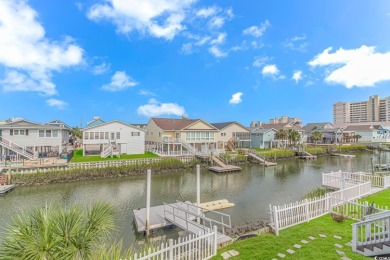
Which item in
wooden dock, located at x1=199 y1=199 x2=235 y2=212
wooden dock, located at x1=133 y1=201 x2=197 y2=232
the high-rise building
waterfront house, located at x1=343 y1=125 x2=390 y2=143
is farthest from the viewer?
the high-rise building

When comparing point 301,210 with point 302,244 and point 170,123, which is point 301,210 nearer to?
point 302,244

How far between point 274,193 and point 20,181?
86.7ft

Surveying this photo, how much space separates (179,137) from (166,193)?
2208 centimetres

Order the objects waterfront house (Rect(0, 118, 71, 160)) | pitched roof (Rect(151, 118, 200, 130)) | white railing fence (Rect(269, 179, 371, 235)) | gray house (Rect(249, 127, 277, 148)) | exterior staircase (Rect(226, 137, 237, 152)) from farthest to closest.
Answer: gray house (Rect(249, 127, 277, 148)) < exterior staircase (Rect(226, 137, 237, 152)) < pitched roof (Rect(151, 118, 200, 130)) < waterfront house (Rect(0, 118, 71, 160)) < white railing fence (Rect(269, 179, 371, 235))

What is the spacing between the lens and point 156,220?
544 inches

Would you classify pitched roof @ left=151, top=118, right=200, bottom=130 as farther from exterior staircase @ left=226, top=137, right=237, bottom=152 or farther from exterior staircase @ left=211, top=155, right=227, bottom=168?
exterior staircase @ left=226, top=137, right=237, bottom=152

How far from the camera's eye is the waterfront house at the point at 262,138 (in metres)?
56.3

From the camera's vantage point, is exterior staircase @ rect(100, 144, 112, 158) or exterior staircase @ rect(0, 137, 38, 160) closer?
exterior staircase @ rect(0, 137, 38, 160)

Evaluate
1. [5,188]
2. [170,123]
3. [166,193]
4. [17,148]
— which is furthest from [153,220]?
[170,123]

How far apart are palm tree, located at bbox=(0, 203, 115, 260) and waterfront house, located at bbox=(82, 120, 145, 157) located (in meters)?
30.5

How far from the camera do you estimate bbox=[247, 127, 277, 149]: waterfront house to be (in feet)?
185

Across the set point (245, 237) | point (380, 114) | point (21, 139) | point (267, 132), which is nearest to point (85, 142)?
point (21, 139)

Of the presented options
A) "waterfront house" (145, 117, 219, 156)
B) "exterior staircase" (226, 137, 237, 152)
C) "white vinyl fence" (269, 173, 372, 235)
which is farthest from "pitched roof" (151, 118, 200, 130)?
"white vinyl fence" (269, 173, 372, 235)

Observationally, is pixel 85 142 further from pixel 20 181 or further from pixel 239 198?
pixel 239 198
